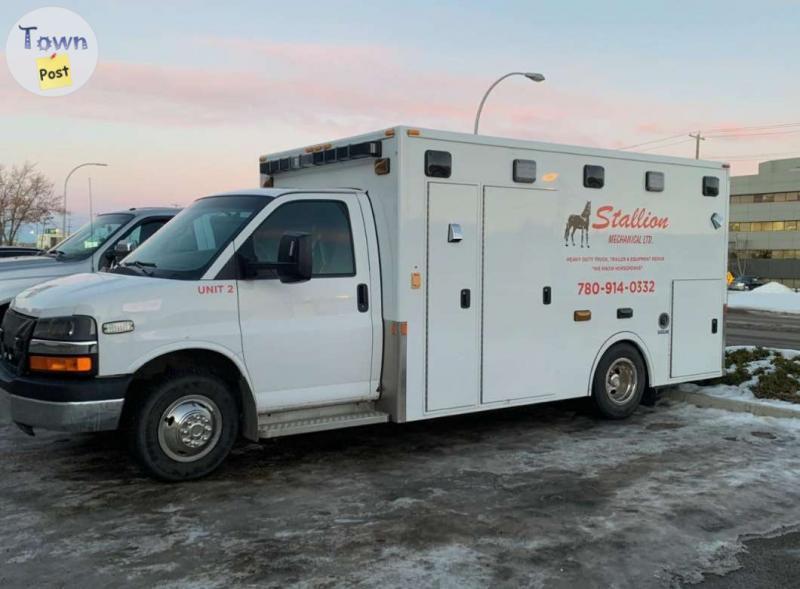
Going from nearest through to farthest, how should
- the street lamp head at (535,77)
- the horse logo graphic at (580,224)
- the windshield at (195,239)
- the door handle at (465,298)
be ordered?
the windshield at (195,239) < the door handle at (465,298) < the horse logo graphic at (580,224) < the street lamp head at (535,77)

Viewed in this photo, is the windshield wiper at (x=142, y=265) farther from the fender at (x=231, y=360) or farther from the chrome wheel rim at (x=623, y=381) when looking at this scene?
the chrome wheel rim at (x=623, y=381)

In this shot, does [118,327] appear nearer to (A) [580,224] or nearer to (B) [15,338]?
(B) [15,338]

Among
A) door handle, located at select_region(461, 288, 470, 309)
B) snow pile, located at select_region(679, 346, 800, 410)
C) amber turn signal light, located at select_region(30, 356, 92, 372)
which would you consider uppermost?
door handle, located at select_region(461, 288, 470, 309)

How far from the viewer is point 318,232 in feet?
20.4

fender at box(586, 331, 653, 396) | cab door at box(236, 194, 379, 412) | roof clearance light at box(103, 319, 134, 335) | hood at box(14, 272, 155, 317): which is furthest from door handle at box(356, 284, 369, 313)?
fender at box(586, 331, 653, 396)

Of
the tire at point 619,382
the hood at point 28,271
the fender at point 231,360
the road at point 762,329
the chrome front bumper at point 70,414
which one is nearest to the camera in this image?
the chrome front bumper at point 70,414

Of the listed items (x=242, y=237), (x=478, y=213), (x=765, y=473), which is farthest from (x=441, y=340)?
(x=765, y=473)

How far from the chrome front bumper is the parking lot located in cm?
52

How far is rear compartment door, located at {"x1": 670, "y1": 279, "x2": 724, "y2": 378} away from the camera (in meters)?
8.34

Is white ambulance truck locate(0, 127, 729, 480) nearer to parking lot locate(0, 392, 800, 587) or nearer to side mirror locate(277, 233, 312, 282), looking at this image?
side mirror locate(277, 233, 312, 282)

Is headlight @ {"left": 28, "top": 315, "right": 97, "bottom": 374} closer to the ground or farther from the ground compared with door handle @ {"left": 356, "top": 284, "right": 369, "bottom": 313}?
closer to the ground

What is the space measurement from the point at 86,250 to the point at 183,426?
4.76 metres

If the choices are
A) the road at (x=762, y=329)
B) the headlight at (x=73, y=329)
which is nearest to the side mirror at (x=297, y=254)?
the headlight at (x=73, y=329)

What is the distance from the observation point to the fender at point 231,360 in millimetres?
5355
